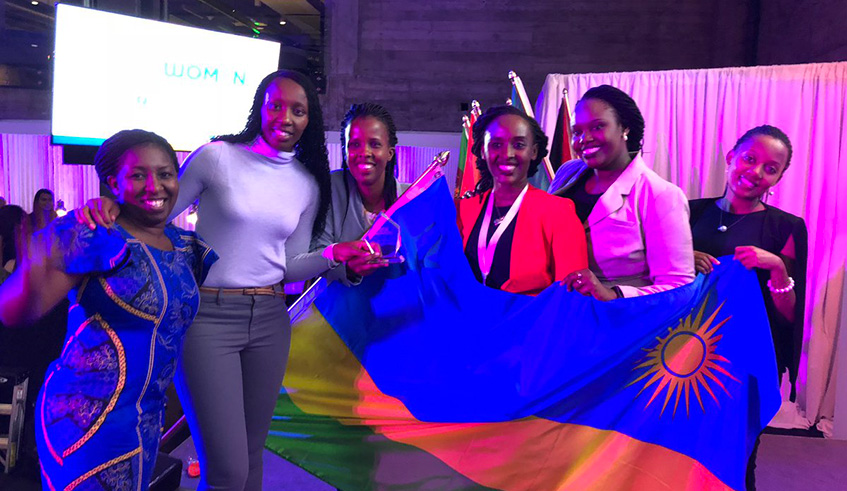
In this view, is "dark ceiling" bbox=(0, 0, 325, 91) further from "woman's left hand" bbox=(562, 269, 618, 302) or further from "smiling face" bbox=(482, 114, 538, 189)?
"woman's left hand" bbox=(562, 269, 618, 302)

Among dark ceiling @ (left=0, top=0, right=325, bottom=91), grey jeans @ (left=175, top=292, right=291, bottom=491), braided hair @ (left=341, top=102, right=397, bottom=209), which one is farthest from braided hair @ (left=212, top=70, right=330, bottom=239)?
dark ceiling @ (left=0, top=0, right=325, bottom=91)

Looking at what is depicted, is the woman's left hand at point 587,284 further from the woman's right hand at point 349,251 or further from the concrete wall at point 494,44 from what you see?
the concrete wall at point 494,44

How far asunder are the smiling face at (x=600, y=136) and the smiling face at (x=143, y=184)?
1.42 metres

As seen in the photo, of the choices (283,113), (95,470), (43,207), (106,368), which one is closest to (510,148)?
(283,113)

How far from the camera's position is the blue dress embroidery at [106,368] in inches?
54.9

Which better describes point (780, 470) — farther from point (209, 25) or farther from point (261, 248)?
point (209, 25)

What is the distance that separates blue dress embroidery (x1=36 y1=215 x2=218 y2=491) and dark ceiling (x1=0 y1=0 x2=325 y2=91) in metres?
7.19

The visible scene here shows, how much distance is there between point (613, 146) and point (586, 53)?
21.7ft

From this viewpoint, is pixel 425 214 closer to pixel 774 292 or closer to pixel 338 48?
pixel 774 292

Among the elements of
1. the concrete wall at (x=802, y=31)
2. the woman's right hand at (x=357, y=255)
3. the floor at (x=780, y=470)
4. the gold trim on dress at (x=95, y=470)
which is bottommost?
the floor at (x=780, y=470)

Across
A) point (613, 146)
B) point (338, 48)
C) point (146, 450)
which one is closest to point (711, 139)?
point (613, 146)

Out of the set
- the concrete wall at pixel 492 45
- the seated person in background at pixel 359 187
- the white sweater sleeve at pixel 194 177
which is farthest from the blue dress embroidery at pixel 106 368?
the concrete wall at pixel 492 45

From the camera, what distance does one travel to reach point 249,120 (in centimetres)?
203

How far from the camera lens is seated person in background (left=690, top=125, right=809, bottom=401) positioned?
8.32 feet
